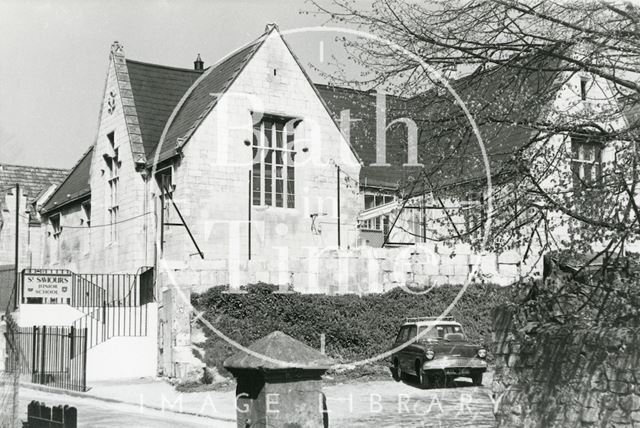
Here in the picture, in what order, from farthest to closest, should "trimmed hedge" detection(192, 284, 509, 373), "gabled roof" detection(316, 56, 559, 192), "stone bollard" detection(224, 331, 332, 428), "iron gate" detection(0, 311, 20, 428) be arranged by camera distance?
"trimmed hedge" detection(192, 284, 509, 373) < "gabled roof" detection(316, 56, 559, 192) < "iron gate" detection(0, 311, 20, 428) < "stone bollard" detection(224, 331, 332, 428)

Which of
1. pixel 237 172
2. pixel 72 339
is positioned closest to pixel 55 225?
pixel 237 172

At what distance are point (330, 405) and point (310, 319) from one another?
5866 millimetres

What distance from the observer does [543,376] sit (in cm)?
1000

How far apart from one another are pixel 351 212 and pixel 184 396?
535 inches

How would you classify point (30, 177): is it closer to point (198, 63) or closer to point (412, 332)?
point (198, 63)

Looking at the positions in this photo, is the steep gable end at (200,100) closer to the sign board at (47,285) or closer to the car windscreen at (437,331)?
the sign board at (47,285)

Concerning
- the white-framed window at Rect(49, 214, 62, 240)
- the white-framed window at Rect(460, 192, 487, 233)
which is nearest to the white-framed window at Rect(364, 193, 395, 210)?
the white-framed window at Rect(49, 214, 62, 240)

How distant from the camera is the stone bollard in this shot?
684 centimetres

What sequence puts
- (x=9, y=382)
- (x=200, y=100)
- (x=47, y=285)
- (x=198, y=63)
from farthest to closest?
(x=198, y=63), (x=200, y=100), (x=47, y=285), (x=9, y=382)

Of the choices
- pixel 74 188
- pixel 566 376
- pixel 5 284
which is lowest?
pixel 566 376

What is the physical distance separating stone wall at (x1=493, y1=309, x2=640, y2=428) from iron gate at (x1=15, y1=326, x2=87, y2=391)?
12747 millimetres

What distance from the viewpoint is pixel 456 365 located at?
18.2m

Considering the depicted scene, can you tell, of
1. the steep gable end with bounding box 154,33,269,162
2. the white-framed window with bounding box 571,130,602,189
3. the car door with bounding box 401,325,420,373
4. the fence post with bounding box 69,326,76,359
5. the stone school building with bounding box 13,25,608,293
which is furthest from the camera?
the steep gable end with bounding box 154,33,269,162

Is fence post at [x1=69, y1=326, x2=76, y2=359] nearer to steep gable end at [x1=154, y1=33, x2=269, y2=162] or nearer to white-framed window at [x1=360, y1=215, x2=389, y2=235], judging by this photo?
steep gable end at [x1=154, y1=33, x2=269, y2=162]
